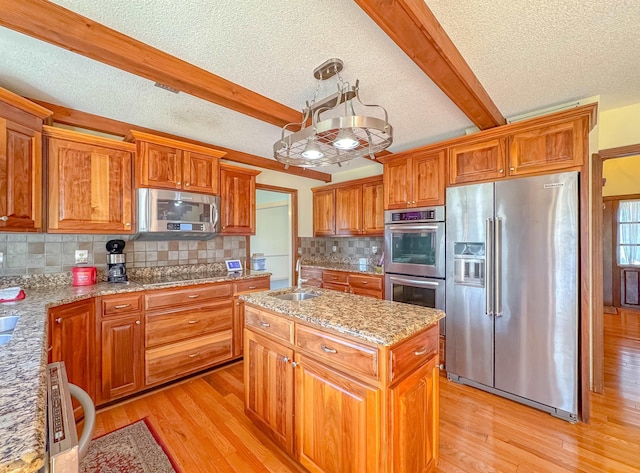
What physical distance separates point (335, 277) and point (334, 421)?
2608 millimetres

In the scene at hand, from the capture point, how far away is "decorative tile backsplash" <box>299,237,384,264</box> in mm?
4348

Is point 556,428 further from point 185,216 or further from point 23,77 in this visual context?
point 23,77

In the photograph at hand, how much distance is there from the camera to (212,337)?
2.85 m

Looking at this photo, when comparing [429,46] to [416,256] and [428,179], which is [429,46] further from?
[416,256]

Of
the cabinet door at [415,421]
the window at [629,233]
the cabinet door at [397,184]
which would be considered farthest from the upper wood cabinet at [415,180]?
the window at [629,233]

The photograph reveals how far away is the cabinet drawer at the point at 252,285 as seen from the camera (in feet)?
10.0

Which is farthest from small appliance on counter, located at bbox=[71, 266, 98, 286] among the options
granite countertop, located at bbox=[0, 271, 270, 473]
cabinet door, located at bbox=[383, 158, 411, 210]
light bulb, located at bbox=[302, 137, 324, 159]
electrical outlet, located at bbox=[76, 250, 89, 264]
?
cabinet door, located at bbox=[383, 158, 411, 210]

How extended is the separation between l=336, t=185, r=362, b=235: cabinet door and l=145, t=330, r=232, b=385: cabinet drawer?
221cm

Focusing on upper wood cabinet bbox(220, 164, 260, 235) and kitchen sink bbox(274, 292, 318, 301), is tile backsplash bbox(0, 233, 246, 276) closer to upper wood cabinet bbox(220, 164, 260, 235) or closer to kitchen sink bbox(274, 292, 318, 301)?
upper wood cabinet bbox(220, 164, 260, 235)

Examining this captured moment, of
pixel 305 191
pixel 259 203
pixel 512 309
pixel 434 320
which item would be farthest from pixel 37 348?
pixel 259 203

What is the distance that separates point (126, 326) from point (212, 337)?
0.78 metres

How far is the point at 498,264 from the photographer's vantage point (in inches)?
94.0

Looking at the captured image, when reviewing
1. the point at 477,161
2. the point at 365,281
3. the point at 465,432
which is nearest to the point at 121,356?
the point at 365,281

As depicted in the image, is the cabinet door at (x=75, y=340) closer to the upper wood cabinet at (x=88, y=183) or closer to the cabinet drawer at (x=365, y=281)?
the upper wood cabinet at (x=88, y=183)
